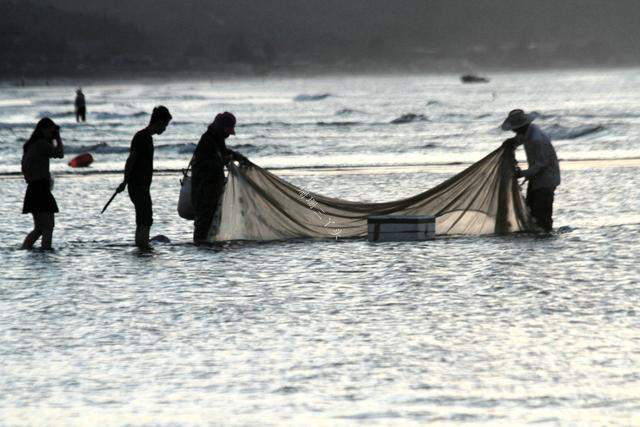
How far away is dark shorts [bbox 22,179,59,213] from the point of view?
506 inches

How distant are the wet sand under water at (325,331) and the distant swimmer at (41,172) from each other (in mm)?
440

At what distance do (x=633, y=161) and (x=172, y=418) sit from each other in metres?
22.6

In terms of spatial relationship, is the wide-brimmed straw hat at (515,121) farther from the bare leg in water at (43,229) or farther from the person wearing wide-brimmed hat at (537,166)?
the bare leg in water at (43,229)

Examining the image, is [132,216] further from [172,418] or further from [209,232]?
[172,418]

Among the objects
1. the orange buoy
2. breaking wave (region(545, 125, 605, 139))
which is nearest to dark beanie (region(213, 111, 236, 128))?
the orange buoy

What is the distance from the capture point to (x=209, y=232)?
531 inches

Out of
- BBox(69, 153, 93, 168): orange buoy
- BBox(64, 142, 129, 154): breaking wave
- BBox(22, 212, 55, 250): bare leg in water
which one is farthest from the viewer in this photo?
BBox(64, 142, 129, 154): breaking wave

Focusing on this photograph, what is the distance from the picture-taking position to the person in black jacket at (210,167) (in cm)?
1327

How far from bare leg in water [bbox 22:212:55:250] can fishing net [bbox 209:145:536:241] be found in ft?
5.86

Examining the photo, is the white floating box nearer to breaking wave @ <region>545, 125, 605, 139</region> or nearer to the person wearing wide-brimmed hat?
the person wearing wide-brimmed hat

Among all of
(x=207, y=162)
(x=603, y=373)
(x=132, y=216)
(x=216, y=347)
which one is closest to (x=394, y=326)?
(x=216, y=347)

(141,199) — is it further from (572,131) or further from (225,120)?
(572,131)

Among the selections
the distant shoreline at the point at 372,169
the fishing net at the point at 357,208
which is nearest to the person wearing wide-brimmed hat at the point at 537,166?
the fishing net at the point at 357,208

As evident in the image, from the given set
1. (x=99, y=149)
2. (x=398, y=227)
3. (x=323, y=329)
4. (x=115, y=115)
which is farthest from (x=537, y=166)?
(x=115, y=115)
